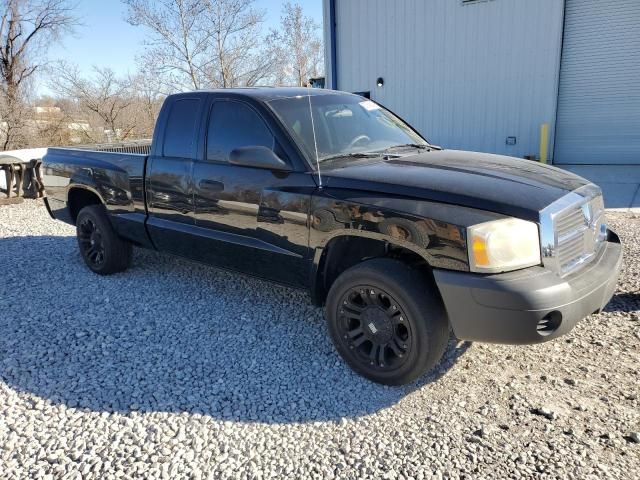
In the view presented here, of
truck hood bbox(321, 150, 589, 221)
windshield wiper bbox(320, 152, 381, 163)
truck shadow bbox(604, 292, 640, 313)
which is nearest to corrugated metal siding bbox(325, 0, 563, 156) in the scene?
truck shadow bbox(604, 292, 640, 313)

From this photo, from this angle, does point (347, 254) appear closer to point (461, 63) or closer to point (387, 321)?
point (387, 321)

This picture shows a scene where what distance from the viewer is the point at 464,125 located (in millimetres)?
13047

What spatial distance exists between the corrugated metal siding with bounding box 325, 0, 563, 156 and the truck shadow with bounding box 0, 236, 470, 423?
971 centimetres

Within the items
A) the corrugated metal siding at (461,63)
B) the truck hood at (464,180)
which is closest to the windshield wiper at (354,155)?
the truck hood at (464,180)

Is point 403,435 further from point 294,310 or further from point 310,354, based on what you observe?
point 294,310

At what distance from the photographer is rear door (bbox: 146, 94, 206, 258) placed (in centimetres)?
428

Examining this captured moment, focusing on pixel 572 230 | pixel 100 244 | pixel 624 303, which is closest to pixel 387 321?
pixel 572 230

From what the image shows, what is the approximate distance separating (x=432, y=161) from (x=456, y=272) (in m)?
1.10

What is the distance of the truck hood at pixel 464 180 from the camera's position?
9.26ft

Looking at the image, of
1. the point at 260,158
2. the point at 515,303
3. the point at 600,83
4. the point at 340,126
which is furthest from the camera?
the point at 600,83

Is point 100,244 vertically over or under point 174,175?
under

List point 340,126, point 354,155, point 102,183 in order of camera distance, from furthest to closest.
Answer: point 102,183 < point 340,126 < point 354,155

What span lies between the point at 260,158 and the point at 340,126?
0.82 meters

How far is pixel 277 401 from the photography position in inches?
121
